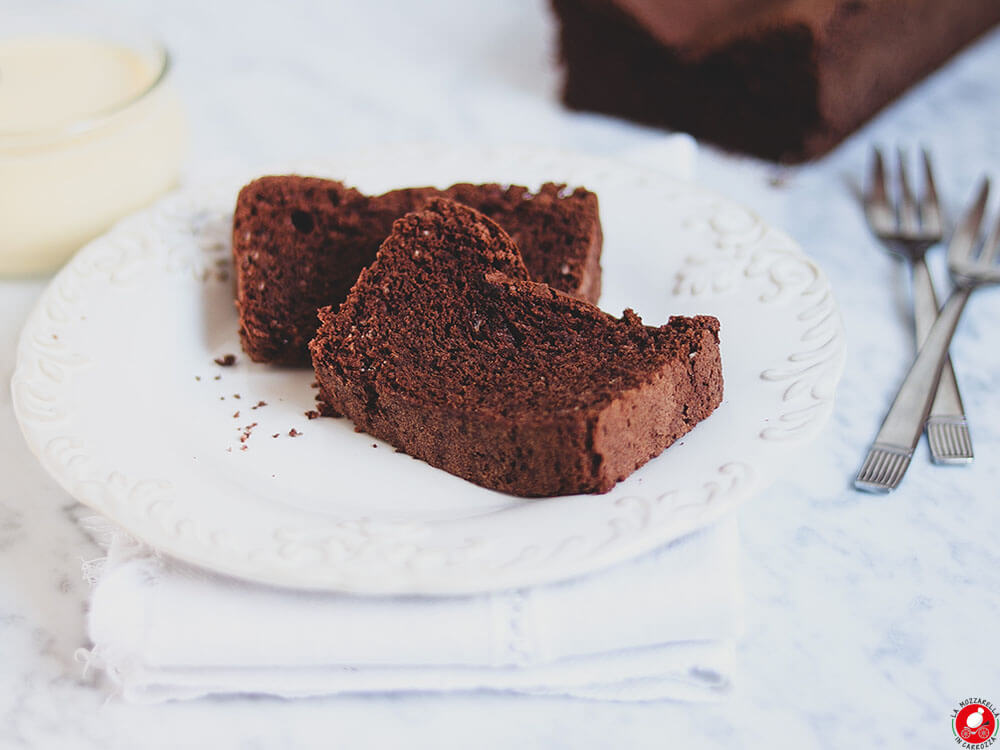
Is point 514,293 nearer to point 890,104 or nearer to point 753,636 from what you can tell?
point 753,636

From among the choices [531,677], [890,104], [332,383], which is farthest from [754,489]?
[890,104]

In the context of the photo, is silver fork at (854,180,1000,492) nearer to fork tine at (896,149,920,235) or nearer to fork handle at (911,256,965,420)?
fork handle at (911,256,965,420)

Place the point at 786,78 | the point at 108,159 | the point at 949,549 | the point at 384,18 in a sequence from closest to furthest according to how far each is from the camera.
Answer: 1. the point at 949,549
2. the point at 108,159
3. the point at 786,78
4. the point at 384,18

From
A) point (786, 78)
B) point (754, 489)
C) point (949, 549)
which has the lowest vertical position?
point (949, 549)

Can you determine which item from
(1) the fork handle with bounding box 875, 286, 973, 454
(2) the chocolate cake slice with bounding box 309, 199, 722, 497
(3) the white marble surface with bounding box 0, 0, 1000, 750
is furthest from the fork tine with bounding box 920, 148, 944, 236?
(2) the chocolate cake slice with bounding box 309, 199, 722, 497

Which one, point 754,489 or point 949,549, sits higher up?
point 754,489

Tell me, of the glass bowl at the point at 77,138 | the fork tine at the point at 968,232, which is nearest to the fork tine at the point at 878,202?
the fork tine at the point at 968,232
